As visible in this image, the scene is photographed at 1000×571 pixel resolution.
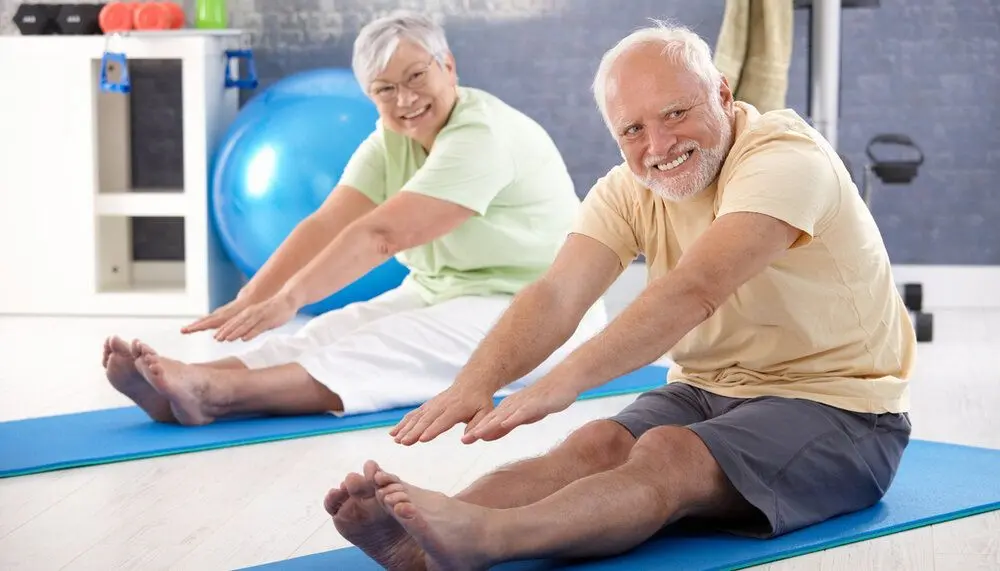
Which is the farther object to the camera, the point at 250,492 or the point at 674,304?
the point at 250,492

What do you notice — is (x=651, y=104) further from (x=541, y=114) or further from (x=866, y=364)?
(x=541, y=114)

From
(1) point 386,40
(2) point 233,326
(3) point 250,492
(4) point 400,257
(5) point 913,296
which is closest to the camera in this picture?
(3) point 250,492

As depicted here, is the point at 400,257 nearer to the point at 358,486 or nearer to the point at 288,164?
the point at 288,164

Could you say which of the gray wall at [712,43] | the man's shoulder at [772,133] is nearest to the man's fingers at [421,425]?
the man's shoulder at [772,133]

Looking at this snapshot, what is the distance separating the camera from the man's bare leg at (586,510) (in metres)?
1.81

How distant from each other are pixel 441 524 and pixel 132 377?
141 cm

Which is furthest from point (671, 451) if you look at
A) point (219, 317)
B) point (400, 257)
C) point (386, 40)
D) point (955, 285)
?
point (955, 285)

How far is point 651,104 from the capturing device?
2141 millimetres

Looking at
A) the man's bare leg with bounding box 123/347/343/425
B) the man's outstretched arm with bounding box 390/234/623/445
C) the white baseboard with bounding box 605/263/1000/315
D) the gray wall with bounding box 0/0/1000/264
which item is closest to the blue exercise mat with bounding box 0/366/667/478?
the man's bare leg with bounding box 123/347/343/425

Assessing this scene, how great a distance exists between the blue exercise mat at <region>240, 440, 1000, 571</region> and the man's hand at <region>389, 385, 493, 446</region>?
0.80 feet

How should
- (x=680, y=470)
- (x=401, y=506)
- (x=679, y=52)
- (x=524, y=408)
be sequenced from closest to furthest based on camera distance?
(x=401, y=506) < (x=524, y=408) < (x=680, y=470) < (x=679, y=52)

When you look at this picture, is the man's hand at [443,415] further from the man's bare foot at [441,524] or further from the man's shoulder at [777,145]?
the man's shoulder at [777,145]

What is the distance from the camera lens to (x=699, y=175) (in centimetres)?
219

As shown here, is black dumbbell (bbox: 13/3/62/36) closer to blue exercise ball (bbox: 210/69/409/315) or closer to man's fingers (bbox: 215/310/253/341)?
blue exercise ball (bbox: 210/69/409/315)
